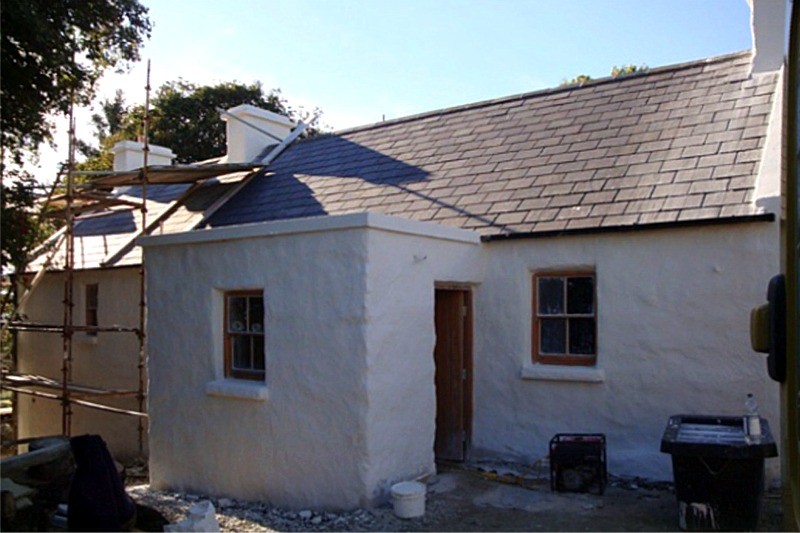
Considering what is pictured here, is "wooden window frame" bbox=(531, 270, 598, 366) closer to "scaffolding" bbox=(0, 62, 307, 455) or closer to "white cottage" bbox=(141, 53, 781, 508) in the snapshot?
"white cottage" bbox=(141, 53, 781, 508)

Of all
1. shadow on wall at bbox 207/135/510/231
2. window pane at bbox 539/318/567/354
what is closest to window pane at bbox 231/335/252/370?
shadow on wall at bbox 207/135/510/231

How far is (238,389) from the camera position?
9.51 m

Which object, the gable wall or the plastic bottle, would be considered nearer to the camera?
the plastic bottle

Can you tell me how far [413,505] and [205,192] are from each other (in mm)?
10237

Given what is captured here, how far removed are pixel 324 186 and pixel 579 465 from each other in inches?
286

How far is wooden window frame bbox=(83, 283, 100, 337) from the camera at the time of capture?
1606 cm

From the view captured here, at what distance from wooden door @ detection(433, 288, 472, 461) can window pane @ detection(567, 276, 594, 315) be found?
1.45 m

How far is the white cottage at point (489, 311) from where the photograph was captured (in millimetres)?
8641

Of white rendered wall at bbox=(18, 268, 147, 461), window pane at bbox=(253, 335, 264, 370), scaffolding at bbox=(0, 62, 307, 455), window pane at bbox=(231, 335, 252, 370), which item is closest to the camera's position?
window pane at bbox=(253, 335, 264, 370)

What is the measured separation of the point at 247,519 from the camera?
863 cm

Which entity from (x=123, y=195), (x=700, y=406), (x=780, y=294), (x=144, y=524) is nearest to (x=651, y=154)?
(x=700, y=406)

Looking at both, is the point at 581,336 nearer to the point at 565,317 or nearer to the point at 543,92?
the point at 565,317

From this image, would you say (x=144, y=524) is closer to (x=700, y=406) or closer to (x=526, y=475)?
(x=526, y=475)

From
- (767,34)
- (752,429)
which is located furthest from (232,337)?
(767,34)
